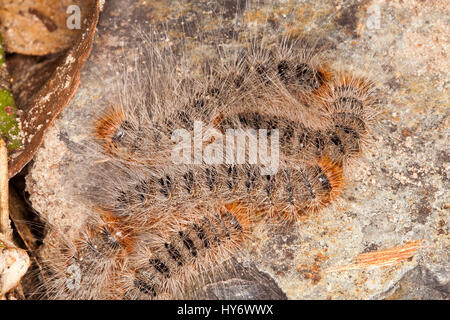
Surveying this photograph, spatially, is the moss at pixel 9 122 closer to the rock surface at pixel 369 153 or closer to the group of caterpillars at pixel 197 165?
the rock surface at pixel 369 153

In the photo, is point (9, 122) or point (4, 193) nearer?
point (4, 193)

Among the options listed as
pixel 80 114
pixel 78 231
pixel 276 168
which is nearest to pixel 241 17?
pixel 276 168

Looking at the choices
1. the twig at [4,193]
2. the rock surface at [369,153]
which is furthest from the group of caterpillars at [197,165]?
the twig at [4,193]

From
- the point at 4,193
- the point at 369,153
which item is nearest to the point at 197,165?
the point at 369,153

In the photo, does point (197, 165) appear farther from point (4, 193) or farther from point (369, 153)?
point (4, 193)

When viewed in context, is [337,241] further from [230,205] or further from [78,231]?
[78,231]

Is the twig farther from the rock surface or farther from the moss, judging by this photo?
the rock surface

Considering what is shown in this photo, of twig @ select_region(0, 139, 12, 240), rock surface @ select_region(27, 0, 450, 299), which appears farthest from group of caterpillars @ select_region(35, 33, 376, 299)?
twig @ select_region(0, 139, 12, 240)
